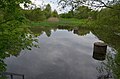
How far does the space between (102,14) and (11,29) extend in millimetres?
5141

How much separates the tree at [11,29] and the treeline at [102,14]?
9.79 feet

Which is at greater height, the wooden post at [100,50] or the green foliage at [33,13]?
the green foliage at [33,13]

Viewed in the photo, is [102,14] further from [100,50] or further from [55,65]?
[100,50]

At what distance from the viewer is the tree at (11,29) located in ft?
17.4

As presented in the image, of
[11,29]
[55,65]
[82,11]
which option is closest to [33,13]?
[82,11]

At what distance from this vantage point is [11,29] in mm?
5867

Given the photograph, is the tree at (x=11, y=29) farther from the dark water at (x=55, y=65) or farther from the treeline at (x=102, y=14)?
the dark water at (x=55, y=65)

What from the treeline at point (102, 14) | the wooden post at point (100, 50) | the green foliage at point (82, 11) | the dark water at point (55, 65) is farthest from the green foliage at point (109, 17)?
the wooden post at point (100, 50)

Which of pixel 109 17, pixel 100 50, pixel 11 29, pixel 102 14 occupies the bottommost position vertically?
pixel 100 50

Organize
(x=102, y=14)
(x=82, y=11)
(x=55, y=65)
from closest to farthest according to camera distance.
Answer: (x=82, y=11) → (x=102, y=14) → (x=55, y=65)

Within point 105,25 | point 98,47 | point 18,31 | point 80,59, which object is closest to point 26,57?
point 80,59

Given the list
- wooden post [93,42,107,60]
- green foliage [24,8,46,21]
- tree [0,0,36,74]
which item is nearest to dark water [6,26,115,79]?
wooden post [93,42,107,60]

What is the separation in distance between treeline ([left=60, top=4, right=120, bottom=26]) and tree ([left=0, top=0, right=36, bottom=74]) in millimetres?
2984

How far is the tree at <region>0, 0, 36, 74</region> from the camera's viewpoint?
17.4ft
